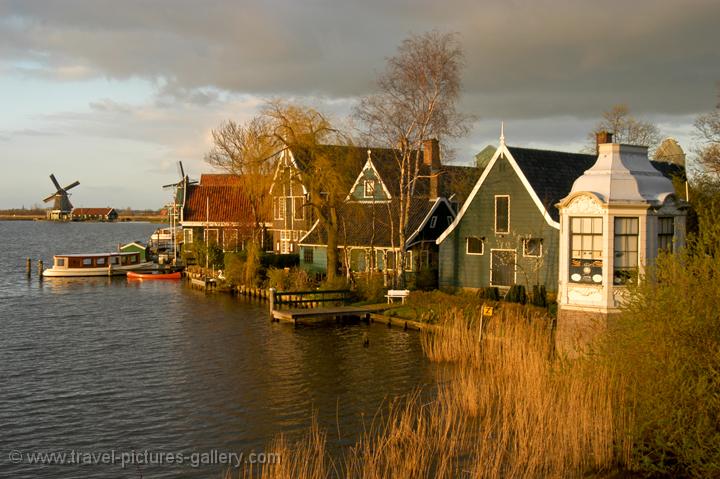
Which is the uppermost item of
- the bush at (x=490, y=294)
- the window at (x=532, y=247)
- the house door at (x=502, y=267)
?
the window at (x=532, y=247)

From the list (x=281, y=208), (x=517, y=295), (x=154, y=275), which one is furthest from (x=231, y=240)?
(x=517, y=295)

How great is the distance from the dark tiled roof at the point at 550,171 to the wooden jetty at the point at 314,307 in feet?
33.2

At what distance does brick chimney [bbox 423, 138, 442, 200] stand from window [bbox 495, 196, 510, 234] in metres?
8.31

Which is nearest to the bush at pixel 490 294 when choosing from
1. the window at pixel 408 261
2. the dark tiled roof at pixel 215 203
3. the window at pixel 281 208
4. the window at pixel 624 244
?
the window at pixel 408 261

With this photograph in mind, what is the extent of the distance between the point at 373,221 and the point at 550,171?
11.7 meters

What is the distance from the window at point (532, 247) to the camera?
115 ft

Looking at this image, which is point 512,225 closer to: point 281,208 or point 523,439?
point 523,439

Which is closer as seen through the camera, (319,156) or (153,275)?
(319,156)

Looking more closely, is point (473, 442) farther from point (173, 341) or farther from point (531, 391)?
point (173, 341)

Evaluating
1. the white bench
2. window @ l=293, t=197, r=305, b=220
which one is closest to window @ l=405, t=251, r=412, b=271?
the white bench

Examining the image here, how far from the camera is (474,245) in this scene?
1515 inches

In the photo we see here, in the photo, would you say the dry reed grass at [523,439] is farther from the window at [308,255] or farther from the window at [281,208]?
the window at [281,208]

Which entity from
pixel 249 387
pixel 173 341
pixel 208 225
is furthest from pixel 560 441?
pixel 208 225

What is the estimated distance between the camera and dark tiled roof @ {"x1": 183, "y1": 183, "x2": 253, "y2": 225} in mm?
72438
